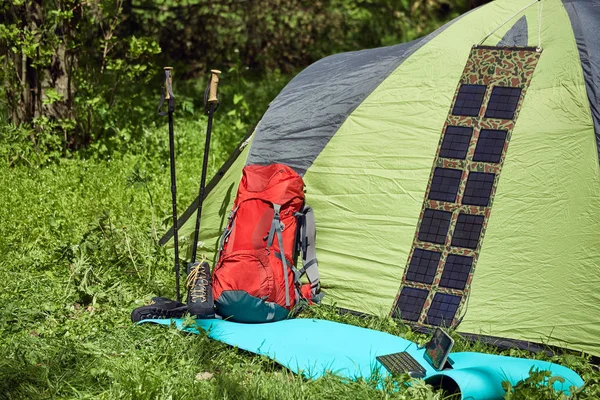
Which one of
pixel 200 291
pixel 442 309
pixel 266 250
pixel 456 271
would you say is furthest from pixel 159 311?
pixel 456 271

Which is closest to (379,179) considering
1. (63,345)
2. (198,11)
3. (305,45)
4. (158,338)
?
(158,338)

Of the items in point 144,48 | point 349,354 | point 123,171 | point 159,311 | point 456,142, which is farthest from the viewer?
point 144,48

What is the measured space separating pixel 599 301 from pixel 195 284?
7.14 feet

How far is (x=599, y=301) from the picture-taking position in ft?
13.8

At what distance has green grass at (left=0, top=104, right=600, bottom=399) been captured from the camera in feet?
12.4

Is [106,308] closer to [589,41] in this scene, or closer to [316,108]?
[316,108]

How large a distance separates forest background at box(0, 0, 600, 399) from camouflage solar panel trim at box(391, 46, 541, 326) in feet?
0.78

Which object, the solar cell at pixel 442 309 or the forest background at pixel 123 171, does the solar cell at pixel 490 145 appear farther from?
the forest background at pixel 123 171

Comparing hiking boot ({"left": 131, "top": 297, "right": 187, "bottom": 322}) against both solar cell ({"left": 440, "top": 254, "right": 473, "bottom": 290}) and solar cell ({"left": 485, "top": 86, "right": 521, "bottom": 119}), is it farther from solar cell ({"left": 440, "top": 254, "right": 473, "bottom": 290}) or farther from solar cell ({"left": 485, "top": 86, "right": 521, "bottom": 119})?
solar cell ({"left": 485, "top": 86, "right": 521, "bottom": 119})

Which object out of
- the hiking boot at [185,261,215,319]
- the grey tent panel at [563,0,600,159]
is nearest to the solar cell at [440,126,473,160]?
the grey tent panel at [563,0,600,159]

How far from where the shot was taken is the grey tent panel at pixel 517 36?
4.90 meters

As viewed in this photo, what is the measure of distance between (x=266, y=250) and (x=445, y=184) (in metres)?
1.10

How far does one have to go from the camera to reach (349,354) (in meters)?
4.23

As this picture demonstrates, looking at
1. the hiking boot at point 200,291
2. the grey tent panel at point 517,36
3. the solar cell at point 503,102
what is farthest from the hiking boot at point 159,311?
the grey tent panel at point 517,36
